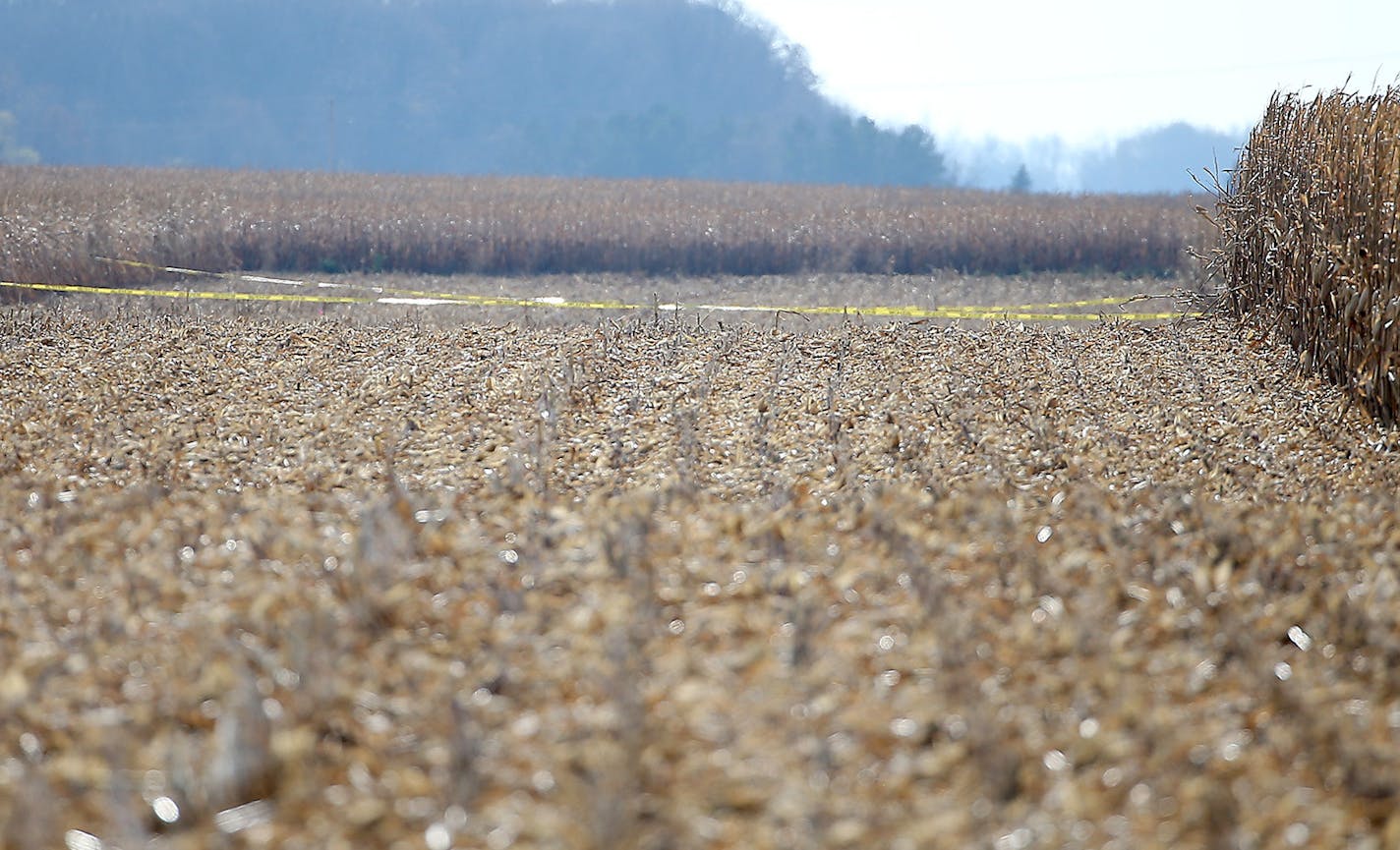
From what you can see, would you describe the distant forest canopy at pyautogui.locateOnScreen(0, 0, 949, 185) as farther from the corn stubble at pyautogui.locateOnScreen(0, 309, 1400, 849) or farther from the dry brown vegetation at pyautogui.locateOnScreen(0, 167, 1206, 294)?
the corn stubble at pyautogui.locateOnScreen(0, 309, 1400, 849)

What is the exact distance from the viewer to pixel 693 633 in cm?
354

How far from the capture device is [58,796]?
2.81m

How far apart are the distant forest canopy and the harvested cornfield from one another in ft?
251

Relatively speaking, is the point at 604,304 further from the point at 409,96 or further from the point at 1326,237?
the point at 409,96

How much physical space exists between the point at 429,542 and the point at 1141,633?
2.13 m

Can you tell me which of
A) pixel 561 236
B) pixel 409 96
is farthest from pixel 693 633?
pixel 409 96

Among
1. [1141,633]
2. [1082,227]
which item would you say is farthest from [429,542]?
[1082,227]

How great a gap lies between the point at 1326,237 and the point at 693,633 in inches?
274

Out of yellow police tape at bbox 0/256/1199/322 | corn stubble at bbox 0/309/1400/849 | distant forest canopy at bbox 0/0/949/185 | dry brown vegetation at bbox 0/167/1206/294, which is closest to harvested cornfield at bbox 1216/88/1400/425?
corn stubble at bbox 0/309/1400/849

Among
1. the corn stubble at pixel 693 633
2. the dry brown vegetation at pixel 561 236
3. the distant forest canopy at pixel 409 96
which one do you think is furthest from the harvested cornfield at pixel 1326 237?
the distant forest canopy at pixel 409 96

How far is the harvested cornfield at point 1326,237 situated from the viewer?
25.3 ft

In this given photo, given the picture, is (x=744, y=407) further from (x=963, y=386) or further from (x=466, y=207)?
(x=466, y=207)

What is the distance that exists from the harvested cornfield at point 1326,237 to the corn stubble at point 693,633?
0.97 m

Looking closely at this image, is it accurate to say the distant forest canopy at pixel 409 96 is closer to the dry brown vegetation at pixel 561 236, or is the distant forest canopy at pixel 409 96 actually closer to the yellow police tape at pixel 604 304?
the dry brown vegetation at pixel 561 236
